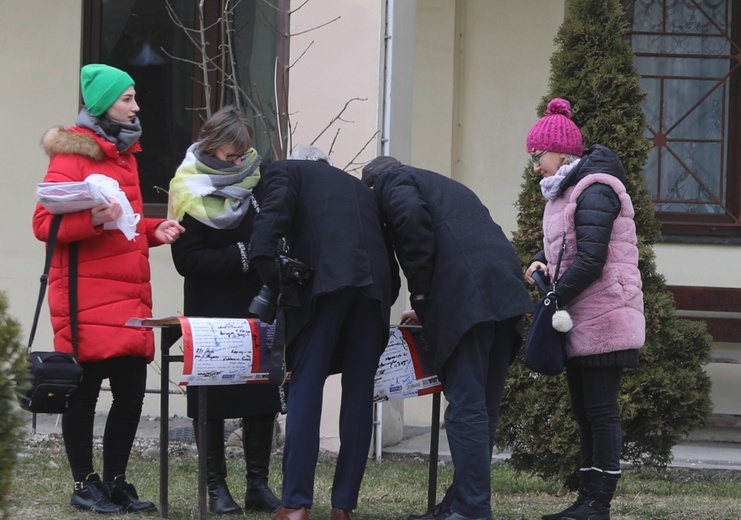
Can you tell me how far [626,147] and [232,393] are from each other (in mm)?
2521

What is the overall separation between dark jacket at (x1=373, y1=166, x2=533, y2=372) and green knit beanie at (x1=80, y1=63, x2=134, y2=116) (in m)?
1.16

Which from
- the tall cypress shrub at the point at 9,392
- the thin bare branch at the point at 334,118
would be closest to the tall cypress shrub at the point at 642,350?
the thin bare branch at the point at 334,118

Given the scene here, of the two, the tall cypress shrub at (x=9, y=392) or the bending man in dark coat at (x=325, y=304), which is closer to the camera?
the tall cypress shrub at (x=9, y=392)

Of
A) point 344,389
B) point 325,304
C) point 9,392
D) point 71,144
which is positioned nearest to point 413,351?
point 344,389

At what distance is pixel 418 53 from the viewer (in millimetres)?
8656

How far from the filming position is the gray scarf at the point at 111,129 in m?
5.04

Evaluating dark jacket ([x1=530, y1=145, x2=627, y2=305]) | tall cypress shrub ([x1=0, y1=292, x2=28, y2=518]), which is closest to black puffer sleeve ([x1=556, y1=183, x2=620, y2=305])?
dark jacket ([x1=530, y1=145, x2=627, y2=305])

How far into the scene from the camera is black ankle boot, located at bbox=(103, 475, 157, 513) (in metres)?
5.05

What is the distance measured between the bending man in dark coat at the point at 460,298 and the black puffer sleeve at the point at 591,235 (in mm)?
255

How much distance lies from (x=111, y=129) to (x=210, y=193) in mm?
488

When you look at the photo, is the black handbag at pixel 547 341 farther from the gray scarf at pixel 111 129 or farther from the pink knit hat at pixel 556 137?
the gray scarf at pixel 111 129

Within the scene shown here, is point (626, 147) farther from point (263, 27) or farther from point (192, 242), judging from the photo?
point (263, 27)

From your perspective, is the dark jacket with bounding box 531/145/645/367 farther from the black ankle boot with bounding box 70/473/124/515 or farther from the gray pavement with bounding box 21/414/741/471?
the gray pavement with bounding box 21/414/741/471

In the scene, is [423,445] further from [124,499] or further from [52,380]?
[52,380]
